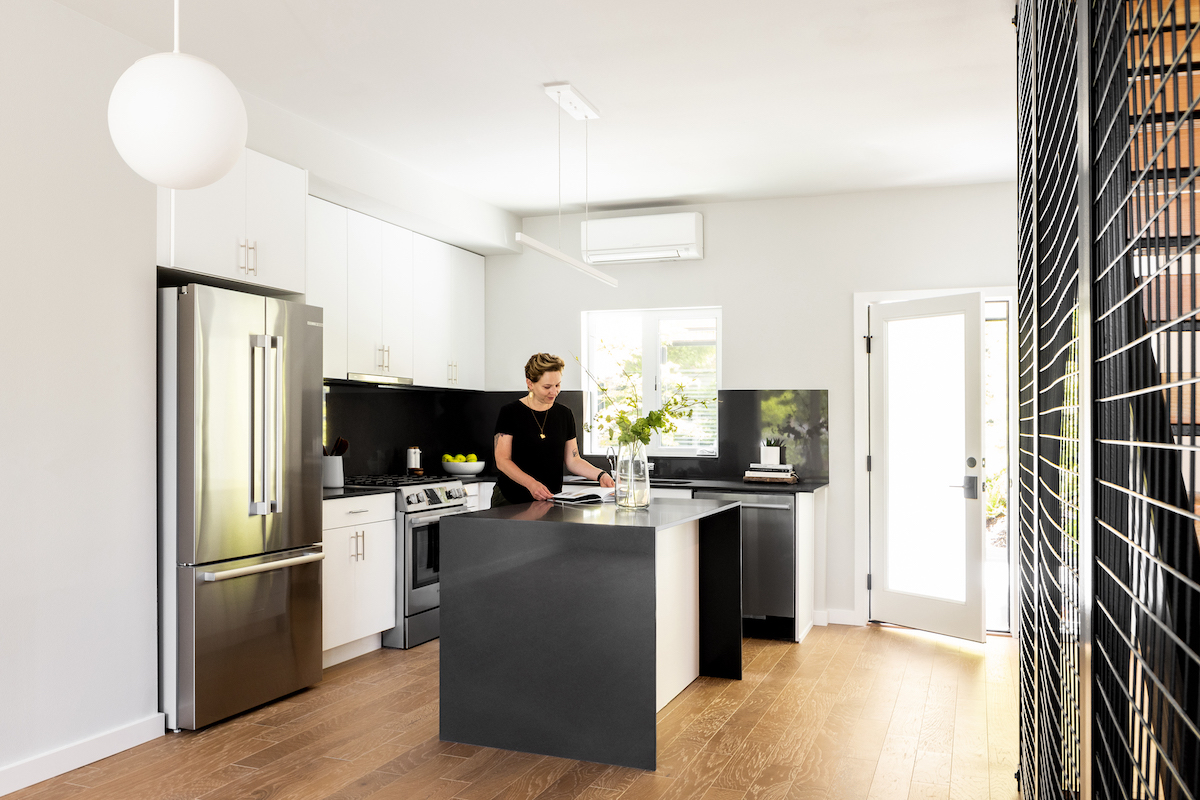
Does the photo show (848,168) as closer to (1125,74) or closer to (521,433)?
(521,433)

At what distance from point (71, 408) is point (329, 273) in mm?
1785

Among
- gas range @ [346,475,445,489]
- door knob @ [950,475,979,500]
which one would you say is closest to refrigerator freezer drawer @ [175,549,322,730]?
gas range @ [346,475,445,489]

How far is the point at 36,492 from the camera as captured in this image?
121 inches

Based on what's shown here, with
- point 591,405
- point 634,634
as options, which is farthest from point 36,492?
point 591,405

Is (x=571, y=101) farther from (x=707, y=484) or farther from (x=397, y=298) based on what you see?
(x=707, y=484)

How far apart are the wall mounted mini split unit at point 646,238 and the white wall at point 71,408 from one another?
119 inches

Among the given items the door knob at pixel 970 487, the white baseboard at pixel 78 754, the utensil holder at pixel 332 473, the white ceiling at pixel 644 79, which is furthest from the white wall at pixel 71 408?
the door knob at pixel 970 487

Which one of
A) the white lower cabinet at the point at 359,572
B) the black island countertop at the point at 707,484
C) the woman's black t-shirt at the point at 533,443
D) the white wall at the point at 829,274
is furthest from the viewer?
the white wall at the point at 829,274

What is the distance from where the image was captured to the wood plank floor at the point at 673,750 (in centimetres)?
301

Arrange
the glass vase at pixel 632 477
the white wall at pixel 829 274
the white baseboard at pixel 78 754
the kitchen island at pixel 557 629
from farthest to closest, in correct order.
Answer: the white wall at pixel 829 274 < the glass vase at pixel 632 477 < the kitchen island at pixel 557 629 < the white baseboard at pixel 78 754

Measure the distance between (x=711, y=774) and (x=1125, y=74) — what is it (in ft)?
8.98

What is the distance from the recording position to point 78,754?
321cm

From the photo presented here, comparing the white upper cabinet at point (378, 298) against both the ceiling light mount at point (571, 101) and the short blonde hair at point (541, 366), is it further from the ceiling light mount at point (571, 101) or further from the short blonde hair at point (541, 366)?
the ceiling light mount at point (571, 101)

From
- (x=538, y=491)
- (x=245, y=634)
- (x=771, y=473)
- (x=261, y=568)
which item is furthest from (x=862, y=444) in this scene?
(x=245, y=634)
